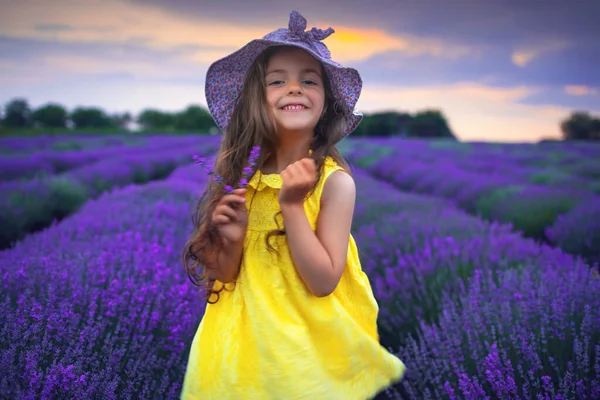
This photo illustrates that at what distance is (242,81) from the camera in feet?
5.06

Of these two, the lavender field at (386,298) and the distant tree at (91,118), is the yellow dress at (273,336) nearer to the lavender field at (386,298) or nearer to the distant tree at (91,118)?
the lavender field at (386,298)

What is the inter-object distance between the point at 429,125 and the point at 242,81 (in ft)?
131

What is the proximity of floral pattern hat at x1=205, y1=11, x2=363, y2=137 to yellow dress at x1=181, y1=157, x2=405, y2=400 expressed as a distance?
0.26 m

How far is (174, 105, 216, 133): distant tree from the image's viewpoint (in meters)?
42.5

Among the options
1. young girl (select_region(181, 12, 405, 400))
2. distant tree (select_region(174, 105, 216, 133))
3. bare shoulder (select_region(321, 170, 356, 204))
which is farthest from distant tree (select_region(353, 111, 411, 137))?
bare shoulder (select_region(321, 170, 356, 204))

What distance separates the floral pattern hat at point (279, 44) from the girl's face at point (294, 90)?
0.05 m

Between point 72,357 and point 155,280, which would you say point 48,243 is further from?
point 72,357

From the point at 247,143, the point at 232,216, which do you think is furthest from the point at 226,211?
the point at 247,143

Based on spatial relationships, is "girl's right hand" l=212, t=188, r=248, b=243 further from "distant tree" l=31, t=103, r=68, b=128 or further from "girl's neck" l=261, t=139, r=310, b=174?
"distant tree" l=31, t=103, r=68, b=128

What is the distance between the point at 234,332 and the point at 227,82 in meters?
0.84

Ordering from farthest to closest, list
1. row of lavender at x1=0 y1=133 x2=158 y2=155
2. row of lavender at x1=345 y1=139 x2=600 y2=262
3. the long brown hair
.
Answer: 1. row of lavender at x1=0 y1=133 x2=158 y2=155
2. row of lavender at x1=345 y1=139 x2=600 y2=262
3. the long brown hair

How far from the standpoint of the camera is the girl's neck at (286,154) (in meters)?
1.48

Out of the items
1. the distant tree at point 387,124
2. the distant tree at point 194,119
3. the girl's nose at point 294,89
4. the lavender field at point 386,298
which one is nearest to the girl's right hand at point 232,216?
the girl's nose at point 294,89

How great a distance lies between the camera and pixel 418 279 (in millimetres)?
2562
